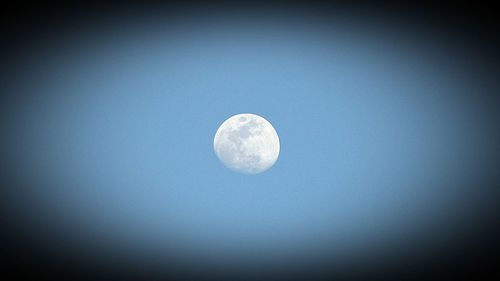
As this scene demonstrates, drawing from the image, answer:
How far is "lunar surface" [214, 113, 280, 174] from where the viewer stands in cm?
1825

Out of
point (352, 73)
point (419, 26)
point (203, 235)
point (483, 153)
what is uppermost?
point (352, 73)

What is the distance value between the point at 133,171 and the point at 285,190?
11.8 ft

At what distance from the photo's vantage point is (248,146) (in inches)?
717

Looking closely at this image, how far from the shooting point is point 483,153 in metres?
13.0

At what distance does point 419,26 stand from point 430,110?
2.62m

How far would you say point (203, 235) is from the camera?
1412 centimetres

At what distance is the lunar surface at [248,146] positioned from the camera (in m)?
18.2

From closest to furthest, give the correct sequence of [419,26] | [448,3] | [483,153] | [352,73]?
[448,3]
[419,26]
[483,153]
[352,73]

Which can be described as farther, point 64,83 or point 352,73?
point 352,73

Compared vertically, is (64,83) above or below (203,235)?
above

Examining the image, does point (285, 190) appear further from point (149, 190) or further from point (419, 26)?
point (419, 26)

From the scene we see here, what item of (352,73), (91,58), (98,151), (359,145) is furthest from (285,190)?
(91,58)

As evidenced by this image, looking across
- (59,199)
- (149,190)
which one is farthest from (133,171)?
(59,199)

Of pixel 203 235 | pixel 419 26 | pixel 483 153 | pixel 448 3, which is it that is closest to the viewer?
pixel 448 3
